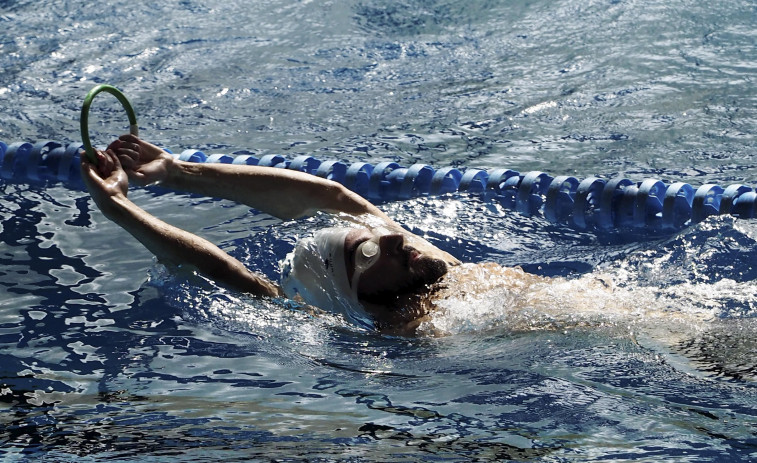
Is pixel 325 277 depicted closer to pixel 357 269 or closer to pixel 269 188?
pixel 357 269

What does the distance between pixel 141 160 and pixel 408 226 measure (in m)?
1.33

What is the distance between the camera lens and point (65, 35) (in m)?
7.55

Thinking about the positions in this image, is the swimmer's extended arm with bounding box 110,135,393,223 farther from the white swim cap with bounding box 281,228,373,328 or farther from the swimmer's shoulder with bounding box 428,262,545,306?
the swimmer's shoulder with bounding box 428,262,545,306

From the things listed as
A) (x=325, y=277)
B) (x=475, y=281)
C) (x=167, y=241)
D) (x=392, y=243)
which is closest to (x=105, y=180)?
(x=167, y=241)

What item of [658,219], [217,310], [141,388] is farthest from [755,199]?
[141,388]

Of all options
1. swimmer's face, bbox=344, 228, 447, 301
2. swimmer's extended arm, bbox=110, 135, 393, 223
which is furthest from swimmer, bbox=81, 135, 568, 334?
swimmer's extended arm, bbox=110, 135, 393, 223

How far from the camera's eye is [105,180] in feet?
11.8

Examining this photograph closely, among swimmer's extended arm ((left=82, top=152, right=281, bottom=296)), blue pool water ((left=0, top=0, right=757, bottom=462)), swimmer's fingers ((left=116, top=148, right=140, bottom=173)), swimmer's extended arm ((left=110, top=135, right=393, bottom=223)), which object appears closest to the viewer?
blue pool water ((left=0, top=0, right=757, bottom=462))

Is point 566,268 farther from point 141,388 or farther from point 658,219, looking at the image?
point 141,388

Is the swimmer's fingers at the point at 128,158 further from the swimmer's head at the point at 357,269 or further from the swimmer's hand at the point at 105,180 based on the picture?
the swimmer's head at the point at 357,269

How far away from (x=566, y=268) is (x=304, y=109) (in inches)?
103

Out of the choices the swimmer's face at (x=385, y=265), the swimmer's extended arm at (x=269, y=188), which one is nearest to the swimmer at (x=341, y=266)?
the swimmer's face at (x=385, y=265)

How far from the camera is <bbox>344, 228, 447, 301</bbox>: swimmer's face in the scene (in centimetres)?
343

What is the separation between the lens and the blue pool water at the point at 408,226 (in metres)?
2.70
